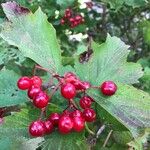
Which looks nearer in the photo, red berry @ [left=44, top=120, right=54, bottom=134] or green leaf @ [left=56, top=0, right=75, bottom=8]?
red berry @ [left=44, top=120, right=54, bottom=134]

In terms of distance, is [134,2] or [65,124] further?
[134,2]

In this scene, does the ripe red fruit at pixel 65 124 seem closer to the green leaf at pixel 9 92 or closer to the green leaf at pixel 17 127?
the green leaf at pixel 17 127

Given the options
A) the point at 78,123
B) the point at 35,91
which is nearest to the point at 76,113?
the point at 78,123

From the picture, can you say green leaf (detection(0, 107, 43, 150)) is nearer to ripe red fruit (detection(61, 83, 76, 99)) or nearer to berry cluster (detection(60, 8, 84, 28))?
ripe red fruit (detection(61, 83, 76, 99))

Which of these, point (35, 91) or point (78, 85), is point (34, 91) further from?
point (78, 85)

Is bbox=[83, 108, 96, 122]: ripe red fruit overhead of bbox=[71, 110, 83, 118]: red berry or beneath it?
beneath

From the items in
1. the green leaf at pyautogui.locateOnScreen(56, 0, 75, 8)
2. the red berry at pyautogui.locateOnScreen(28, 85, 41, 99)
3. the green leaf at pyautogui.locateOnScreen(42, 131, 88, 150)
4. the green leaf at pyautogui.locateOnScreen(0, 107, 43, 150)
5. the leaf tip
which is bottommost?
the green leaf at pyautogui.locateOnScreen(42, 131, 88, 150)

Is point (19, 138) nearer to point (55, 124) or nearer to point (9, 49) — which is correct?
point (55, 124)

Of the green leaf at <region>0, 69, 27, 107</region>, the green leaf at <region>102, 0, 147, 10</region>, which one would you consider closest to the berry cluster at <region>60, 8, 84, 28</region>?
the green leaf at <region>102, 0, 147, 10</region>
